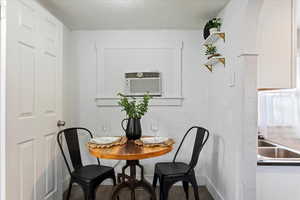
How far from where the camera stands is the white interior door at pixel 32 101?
169 cm

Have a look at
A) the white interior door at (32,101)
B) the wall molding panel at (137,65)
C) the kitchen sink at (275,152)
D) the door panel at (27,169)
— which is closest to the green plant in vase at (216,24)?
the wall molding panel at (137,65)

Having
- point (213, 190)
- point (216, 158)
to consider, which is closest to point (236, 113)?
point (216, 158)

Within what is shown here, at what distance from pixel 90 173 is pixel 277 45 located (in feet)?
7.12

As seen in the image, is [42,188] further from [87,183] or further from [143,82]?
[143,82]

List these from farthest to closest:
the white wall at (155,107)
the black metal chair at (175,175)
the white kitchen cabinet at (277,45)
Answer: the white wall at (155,107) < the black metal chair at (175,175) < the white kitchen cabinet at (277,45)

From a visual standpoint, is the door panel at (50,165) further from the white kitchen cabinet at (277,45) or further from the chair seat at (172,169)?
the white kitchen cabinet at (277,45)

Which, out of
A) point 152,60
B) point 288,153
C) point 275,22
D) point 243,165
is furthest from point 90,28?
point 288,153

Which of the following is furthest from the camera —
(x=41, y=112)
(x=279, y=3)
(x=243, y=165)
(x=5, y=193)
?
(x=41, y=112)

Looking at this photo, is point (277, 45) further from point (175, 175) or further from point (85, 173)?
point (85, 173)

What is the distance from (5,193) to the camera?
5.27ft

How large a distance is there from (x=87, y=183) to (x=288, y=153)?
2003mm

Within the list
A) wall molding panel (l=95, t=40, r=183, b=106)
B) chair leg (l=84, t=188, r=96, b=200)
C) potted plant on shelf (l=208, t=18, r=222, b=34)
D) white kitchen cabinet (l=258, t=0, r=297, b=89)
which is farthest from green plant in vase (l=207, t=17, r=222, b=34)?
chair leg (l=84, t=188, r=96, b=200)

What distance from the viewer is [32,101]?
6.48 feet

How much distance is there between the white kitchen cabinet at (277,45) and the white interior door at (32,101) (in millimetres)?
2077
